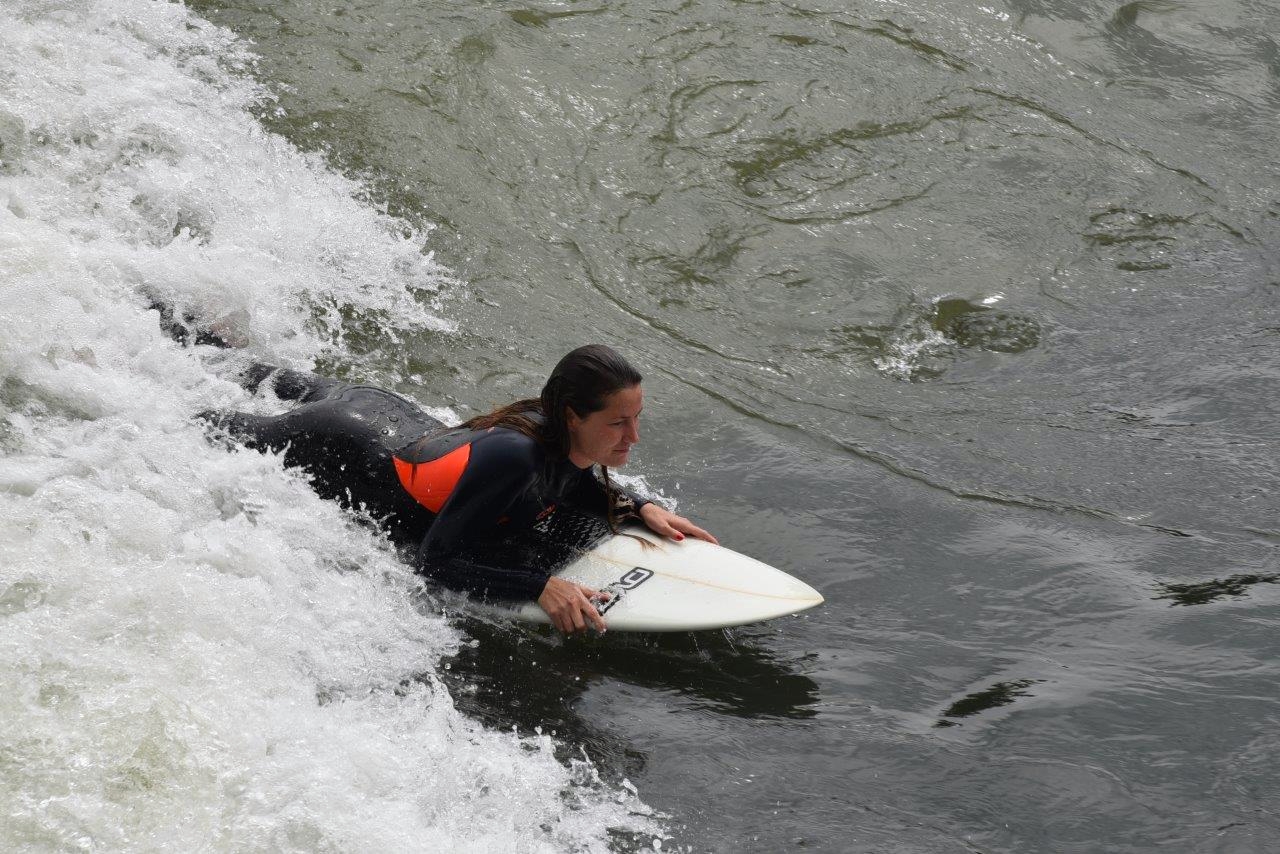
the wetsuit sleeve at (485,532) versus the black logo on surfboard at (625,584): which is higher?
the wetsuit sleeve at (485,532)

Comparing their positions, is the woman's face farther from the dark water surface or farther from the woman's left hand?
the dark water surface

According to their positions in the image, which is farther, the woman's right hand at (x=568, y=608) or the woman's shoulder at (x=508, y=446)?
the woman's right hand at (x=568, y=608)

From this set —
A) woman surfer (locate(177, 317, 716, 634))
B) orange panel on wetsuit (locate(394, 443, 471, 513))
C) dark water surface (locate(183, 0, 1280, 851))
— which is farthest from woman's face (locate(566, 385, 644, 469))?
dark water surface (locate(183, 0, 1280, 851))

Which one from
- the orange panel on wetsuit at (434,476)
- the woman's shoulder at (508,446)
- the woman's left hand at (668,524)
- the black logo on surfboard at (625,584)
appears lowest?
the black logo on surfboard at (625,584)

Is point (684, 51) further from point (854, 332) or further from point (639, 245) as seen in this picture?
point (854, 332)

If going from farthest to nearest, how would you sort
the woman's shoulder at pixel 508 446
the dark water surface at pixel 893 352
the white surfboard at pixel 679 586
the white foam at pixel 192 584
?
the white surfboard at pixel 679 586
the woman's shoulder at pixel 508 446
the dark water surface at pixel 893 352
the white foam at pixel 192 584

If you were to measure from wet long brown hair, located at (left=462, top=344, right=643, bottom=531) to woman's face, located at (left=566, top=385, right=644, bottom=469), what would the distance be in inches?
0.8

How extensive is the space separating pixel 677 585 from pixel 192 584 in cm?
169

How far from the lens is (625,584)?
15.3 ft

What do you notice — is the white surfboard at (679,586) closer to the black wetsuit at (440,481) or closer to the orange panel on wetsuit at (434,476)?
the black wetsuit at (440,481)

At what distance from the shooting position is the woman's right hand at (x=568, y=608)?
4.35m

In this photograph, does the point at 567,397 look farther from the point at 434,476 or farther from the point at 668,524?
the point at 668,524

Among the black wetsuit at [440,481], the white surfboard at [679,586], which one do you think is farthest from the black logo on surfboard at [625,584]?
the black wetsuit at [440,481]

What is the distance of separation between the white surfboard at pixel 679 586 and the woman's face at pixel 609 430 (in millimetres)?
466
